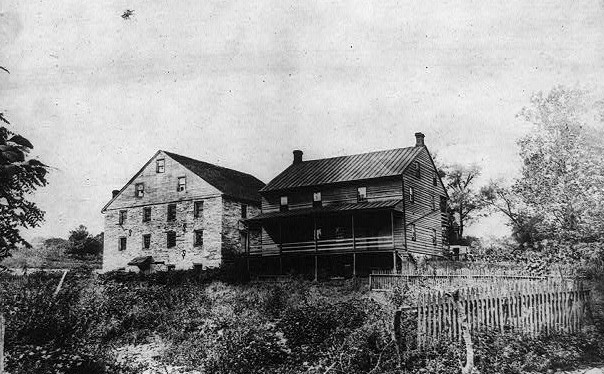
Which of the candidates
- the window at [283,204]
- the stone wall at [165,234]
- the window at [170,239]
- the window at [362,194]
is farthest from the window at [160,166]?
the window at [362,194]

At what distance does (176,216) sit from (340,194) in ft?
46.5

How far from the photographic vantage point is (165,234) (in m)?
39.0

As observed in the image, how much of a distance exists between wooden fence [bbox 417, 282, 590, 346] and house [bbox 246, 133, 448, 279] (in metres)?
15.9

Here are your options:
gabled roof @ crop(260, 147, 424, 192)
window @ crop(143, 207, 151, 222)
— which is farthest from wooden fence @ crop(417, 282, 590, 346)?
window @ crop(143, 207, 151, 222)

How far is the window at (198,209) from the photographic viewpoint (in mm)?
37906

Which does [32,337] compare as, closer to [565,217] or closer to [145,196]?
[565,217]

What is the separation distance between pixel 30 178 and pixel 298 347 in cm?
806

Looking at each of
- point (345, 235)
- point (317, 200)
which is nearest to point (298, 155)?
point (317, 200)

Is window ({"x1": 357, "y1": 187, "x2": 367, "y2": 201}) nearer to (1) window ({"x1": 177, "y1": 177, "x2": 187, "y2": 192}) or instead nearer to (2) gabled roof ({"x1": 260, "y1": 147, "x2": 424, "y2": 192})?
(2) gabled roof ({"x1": 260, "y1": 147, "x2": 424, "y2": 192})

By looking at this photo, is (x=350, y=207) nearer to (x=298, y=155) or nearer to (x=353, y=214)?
(x=353, y=214)

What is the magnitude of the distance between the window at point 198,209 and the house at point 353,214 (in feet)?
17.7

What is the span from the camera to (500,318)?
34.2ft

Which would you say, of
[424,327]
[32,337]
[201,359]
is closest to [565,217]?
[424,327]

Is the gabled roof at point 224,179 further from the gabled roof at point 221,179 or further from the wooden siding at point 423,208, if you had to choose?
the wooden siding at point 423,208
